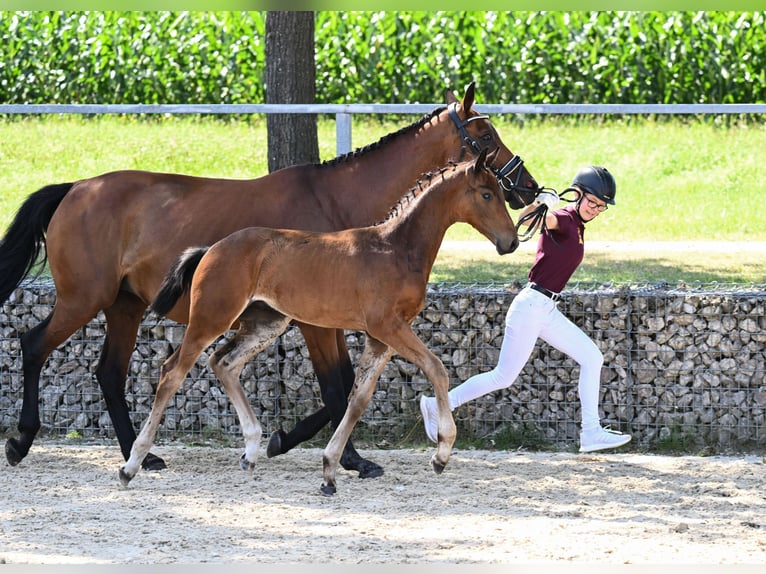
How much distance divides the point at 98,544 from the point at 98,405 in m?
2.91

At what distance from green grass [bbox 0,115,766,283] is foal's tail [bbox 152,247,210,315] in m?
4.32

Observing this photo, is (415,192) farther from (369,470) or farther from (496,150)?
(369,470)

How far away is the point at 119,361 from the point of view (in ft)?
24.9

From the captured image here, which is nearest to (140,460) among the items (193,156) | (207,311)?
(207,311)

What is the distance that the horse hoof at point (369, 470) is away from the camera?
279 inches

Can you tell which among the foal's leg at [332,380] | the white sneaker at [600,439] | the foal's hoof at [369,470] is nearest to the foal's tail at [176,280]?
the foal's leg at [332,380]

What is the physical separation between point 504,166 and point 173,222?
1982mm

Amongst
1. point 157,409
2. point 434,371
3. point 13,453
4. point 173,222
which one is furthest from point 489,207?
point 13,453

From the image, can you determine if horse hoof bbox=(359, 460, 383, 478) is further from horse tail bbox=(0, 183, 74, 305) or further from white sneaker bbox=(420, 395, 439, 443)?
horse tail bbox=(0, 183, 74, 305)

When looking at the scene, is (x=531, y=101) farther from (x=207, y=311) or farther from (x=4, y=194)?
(x=207, y=311)

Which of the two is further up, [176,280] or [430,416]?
[176,280]

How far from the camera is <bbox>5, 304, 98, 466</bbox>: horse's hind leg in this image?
7.42m

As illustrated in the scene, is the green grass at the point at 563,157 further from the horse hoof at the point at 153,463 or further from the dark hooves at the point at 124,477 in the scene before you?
the dark hooves at the point at 124,477

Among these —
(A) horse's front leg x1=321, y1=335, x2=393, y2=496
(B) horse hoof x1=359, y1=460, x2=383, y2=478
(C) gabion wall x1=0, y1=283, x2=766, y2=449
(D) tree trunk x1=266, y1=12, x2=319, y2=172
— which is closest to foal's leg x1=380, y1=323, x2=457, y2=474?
(A) horse's front leg x1=321, y1=335, x2=393, y2=496
